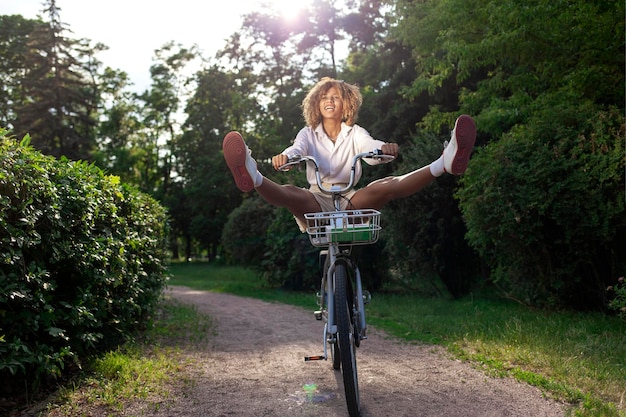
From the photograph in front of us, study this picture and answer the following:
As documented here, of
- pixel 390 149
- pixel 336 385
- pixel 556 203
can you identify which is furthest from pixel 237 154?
pixel 556 203

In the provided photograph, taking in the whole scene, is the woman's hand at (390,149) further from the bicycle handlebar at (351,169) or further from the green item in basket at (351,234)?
the green item in basket at (351,234)

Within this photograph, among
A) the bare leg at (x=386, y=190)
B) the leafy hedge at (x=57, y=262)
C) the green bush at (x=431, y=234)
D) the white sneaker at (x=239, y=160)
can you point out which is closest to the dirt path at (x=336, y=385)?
the leafy hedge at (x=57, y=262)

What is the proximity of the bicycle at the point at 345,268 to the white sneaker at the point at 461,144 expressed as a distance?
53cm

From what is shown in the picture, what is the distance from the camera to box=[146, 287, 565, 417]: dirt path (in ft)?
13.4

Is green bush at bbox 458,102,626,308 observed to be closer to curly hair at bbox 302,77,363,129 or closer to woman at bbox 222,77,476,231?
curly hair at bbox 302,77,363,129

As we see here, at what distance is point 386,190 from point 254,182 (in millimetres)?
1054

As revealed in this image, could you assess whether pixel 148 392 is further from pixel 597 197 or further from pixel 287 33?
pixel 287 33

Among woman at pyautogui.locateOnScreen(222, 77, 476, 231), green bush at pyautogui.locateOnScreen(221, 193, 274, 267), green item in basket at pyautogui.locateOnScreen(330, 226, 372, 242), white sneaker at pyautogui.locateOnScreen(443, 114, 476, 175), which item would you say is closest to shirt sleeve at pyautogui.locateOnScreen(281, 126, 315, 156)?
woman at pyautogui.locateOnScreen(222, 77, 476, 231)

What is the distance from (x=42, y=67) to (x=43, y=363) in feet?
105

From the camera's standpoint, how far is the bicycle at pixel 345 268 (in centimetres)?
374

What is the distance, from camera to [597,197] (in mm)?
7617

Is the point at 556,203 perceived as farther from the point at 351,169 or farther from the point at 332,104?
the point at 351,169

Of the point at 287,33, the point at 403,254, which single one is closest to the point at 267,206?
the point at 403,254

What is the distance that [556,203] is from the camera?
7980 millimetres
